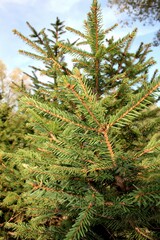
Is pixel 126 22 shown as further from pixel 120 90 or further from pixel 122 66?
pixel 120 90

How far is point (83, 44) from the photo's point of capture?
2.88 m

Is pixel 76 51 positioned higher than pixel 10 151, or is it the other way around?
pixel 76 51

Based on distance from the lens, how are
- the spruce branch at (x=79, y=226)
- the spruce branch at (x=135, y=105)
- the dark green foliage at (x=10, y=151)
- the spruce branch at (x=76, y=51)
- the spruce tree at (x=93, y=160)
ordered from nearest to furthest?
the spruce branch at (x=135, y=105), the spruce tree at (x=93, y=160), the spruce branch at (x=79, y=226), the spruce branch at (x=76, y=51), the dark green foliage at (x=10, y=151)

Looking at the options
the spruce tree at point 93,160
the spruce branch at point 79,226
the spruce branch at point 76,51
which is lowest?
the spruce branch at point 79,226

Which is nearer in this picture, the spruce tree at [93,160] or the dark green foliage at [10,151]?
the spruce tree at [93,160]

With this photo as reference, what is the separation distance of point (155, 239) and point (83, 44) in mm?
2366

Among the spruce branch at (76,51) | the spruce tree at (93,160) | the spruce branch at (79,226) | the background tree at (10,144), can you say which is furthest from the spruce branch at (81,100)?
the background tree at (10,144)

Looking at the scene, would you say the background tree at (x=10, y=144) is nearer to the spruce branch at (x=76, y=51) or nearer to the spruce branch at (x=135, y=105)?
the spruce branch at (x=76, y=51)

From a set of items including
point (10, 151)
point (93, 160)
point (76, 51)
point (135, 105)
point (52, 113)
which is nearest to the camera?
point (135, 105)

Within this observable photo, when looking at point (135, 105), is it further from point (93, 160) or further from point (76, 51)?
point (76, 51)

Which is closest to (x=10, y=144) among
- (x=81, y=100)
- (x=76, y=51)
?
(x=76, y=51)

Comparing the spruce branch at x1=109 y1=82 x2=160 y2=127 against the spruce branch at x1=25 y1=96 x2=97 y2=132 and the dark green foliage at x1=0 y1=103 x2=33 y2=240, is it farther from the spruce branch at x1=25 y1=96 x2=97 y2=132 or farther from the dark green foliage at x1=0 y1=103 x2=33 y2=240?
the dark green foliage at x1=0 y1=103 x2=33 y2=240

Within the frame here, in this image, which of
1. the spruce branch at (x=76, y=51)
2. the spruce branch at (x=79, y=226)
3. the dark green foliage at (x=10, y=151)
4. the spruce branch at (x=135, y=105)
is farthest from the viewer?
the dark green foliage at (x=10, y=151)

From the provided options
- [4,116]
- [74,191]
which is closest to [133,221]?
[74,191]
